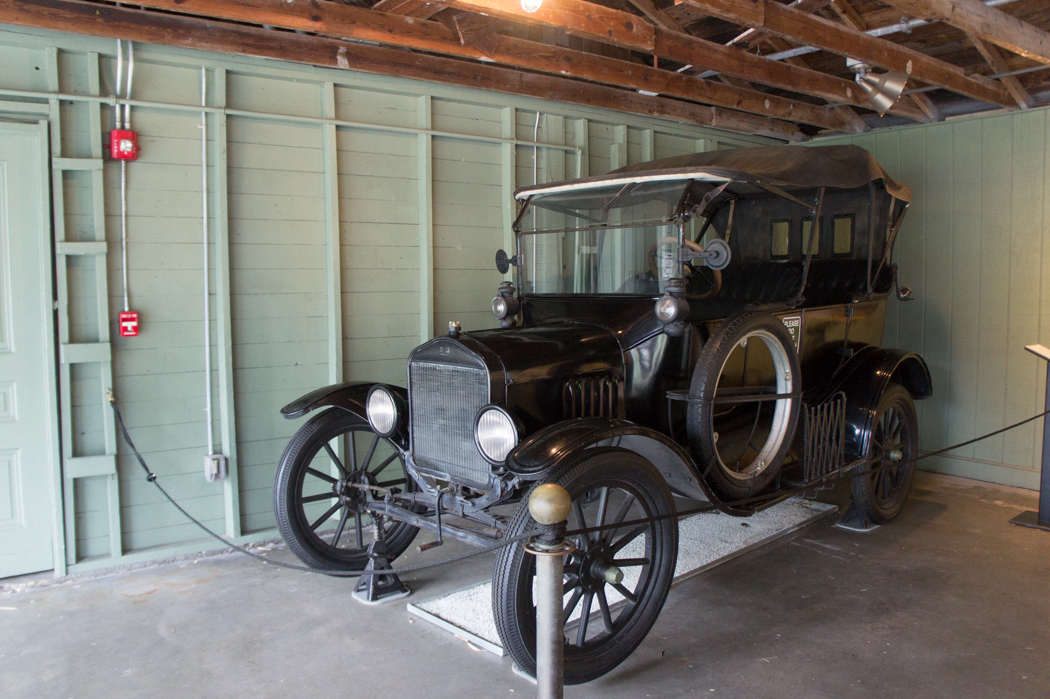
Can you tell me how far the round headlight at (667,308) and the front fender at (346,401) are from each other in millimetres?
1237

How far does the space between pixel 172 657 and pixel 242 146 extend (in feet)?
8.44

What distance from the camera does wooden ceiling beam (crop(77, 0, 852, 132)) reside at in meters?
3.45

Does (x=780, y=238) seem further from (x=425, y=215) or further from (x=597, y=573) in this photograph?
(x=597, y=573)

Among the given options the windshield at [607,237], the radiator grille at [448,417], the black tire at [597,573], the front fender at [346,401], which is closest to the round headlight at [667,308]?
the windshield at [607,237]

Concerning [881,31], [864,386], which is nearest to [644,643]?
[864,386]

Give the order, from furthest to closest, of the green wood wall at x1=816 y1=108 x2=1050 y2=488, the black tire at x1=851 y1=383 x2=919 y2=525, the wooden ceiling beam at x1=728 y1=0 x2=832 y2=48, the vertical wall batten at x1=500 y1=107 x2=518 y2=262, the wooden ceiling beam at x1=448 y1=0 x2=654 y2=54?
the green wood wall at x1=816 y1=108 x2=1050 y2=488
the vertical wall batten at x1=500 y1=107 x2=518 y2=262
the black tire at x1=851 y1=383 x2=919 y2=525
the wooden ceiling beam at x1=728 y1=0 x2=832 y2=48
the wooden ceiling beam at x1=448 y1=0 x2=654 y2=54

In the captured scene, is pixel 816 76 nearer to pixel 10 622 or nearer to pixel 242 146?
pixel 242 146

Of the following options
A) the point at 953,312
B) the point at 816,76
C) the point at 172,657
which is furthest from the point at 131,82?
the point at 953,312

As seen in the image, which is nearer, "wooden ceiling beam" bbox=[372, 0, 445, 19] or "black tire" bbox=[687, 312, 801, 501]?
"black tire" bbox=[687, 312, 801, 501]

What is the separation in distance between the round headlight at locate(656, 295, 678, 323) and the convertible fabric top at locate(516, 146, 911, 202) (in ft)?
1.91

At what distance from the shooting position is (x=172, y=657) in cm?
298

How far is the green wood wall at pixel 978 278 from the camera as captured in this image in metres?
5.23

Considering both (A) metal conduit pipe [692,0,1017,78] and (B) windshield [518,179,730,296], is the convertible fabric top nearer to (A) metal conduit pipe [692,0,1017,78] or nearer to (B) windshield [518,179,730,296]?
(B) windshield [518,179,730,296]

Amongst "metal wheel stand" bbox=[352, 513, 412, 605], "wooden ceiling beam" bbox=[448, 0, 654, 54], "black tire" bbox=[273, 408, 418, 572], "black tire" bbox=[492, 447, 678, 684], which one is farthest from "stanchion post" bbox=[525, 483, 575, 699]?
"wooden ceiling beam" bbox=[448, 0, 654, 54]
